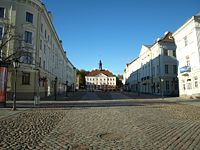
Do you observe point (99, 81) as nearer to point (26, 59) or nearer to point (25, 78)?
point (26, 59)

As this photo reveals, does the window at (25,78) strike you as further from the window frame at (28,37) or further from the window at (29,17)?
the window at (29,17)

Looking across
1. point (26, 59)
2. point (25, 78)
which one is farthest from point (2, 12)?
point (25, 78)

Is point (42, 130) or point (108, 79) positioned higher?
point (108, 79)

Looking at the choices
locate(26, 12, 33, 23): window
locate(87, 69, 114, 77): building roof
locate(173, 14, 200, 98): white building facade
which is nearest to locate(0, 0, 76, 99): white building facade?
locate(26, 12, 33, 23): window

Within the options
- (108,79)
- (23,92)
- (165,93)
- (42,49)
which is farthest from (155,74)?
(108,79)

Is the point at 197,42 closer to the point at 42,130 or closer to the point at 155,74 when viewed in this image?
the point at 155,74

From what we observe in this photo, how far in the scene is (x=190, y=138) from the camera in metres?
7.06

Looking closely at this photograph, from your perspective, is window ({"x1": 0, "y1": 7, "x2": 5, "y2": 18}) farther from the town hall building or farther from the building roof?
the building roof

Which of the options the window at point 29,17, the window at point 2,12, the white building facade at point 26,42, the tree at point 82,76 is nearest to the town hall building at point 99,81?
the tree at point 82,76

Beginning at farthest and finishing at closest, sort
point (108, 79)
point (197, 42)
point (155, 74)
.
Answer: point (108, 79) < point (155, 74) < point (197, 42)

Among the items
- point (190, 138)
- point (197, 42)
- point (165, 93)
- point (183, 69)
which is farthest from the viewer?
point (165, 93)

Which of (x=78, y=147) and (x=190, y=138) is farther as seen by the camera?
(x=190, y=138)

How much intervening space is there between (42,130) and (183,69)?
32.8m

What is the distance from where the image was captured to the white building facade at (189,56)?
32.6 meters
